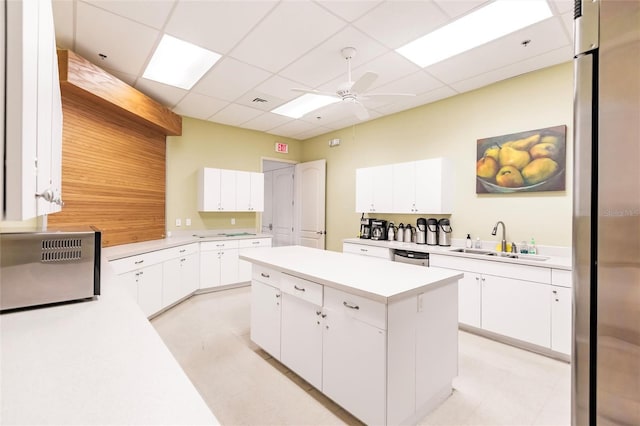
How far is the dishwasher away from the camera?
372cm

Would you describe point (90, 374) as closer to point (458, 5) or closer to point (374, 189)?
point (458, 5)

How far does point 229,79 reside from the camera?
3.54m

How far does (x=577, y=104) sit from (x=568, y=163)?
313 centimetres

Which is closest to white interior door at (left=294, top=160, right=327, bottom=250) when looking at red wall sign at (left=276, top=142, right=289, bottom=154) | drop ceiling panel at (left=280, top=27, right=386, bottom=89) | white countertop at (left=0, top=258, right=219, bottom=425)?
red wall sign at (left=276, top=142, right=289, bottom=154)

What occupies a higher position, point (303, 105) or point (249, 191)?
point (303, 105)

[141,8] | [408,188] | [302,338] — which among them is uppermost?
[141,8]

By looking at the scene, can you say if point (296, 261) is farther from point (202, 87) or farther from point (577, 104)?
point (202, 87)

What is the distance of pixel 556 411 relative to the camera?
2.00 meters

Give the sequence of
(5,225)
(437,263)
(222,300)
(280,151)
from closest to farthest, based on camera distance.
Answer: (5,225)
(437,263)
(222,300)
(280,151)

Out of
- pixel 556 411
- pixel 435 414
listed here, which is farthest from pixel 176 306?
pixel 556 411

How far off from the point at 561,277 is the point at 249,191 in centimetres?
457

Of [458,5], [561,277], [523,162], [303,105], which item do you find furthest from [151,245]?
[523,162]

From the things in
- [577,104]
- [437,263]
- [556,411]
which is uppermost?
[577,104]

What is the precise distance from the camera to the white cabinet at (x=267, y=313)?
2.51m
